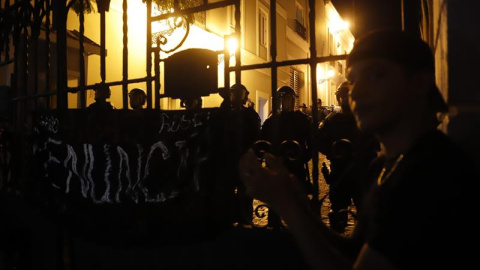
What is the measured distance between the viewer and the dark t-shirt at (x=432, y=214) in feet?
3.02

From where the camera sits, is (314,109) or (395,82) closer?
(395,82)

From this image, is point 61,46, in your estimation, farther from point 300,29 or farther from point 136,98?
point 300,29

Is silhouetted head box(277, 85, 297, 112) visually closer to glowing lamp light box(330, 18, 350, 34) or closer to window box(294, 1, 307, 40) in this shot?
window box(294, 1, 307, 40)

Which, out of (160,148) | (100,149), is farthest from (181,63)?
(100,149)

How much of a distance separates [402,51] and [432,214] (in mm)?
523

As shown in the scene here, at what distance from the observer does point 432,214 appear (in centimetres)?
94

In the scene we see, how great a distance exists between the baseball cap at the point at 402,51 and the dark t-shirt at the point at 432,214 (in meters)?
0.26

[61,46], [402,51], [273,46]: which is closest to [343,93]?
[273,46]

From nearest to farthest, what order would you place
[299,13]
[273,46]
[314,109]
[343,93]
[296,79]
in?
[314,109], [273,46], [343,93], [296,79], [299,13]

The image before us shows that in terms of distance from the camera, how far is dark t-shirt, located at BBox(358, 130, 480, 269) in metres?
0.92

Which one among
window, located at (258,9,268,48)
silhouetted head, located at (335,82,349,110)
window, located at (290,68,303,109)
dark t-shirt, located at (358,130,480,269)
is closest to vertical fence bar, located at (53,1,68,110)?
silhouetted head, located at (335,82,349,110)

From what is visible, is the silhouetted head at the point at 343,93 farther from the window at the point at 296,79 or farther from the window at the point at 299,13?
the window at the point at 299,13

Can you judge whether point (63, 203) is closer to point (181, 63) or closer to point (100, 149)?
point (100, 149)

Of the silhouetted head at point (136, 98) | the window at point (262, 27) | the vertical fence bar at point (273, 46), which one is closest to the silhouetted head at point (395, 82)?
the vertical fence bar at point (273, 46)
